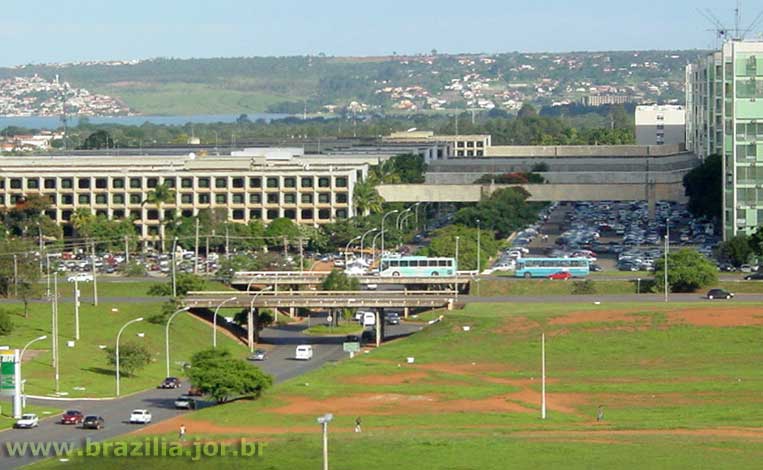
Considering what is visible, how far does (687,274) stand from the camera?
11694 cm

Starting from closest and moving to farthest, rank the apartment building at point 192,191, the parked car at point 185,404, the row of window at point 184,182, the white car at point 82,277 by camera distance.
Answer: the parked car at point 185,404
the white car at point 82,277
the apartment building at point 192,191
the row of window at point 184,182

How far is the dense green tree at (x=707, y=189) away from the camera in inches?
6147

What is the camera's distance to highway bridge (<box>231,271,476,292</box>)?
395 ft

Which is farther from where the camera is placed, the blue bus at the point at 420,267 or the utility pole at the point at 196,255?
the utility pole at the point at 196,255

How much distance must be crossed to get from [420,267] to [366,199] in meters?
37.6

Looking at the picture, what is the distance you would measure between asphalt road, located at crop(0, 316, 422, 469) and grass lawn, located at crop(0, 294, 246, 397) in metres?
2.29

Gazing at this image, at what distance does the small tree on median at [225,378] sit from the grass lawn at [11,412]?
624 cm

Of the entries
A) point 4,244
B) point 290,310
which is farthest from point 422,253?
point 4,244

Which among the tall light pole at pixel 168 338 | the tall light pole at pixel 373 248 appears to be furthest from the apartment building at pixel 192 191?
the tall light pole at pixel 168 338

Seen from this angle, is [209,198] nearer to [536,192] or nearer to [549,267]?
[536,192]

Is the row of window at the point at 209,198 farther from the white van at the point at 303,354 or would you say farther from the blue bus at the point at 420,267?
the white van at the point at 303,354

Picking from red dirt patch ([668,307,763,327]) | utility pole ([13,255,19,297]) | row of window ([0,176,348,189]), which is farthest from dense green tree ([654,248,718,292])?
row of window ([0,176,348,189])

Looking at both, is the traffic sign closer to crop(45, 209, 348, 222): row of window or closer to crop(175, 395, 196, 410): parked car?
crop(175, 395, 196, 410): parked car

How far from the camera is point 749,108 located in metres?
134
